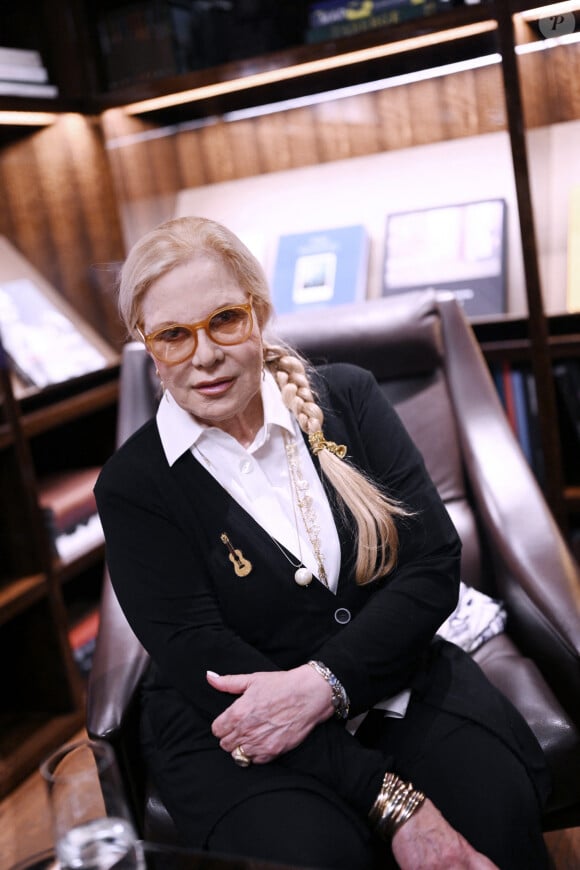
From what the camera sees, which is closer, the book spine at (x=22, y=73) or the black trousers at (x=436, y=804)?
the black trousers at (x=436, y=804)

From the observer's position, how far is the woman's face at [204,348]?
1339 millimetres

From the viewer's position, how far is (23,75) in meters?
2.54

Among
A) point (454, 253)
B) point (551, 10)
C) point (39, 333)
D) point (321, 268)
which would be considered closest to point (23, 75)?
point (39, 333)

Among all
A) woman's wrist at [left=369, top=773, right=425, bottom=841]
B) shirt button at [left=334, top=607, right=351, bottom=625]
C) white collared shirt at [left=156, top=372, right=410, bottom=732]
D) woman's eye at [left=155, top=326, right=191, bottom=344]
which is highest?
woman's eye at [left=155, top=326, right=191, bottom=344]

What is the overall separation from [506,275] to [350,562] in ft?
4.70

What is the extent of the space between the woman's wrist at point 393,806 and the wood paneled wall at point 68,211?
70.4 inches

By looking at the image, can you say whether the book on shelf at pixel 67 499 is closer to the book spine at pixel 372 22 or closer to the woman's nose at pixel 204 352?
the woman's nose at pixel 204 352

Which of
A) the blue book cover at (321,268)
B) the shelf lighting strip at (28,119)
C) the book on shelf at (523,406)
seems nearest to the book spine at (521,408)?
the book on shelf at (523,406)

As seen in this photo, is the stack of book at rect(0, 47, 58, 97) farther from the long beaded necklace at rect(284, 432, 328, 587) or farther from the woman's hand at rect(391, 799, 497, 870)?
the woman's hand at rect(391, 799, 497, 870)

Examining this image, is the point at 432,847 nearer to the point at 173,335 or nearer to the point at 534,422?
the point at 173,335

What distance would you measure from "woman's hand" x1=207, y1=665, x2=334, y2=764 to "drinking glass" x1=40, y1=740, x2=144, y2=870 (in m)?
0.33

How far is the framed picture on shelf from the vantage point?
8.51 ft

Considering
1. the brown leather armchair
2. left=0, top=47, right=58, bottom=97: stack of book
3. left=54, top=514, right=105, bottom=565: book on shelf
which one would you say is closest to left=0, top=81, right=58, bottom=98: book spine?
left=0, top=47, right=58, bottom=97: stack of book

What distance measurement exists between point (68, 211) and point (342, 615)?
187cm
